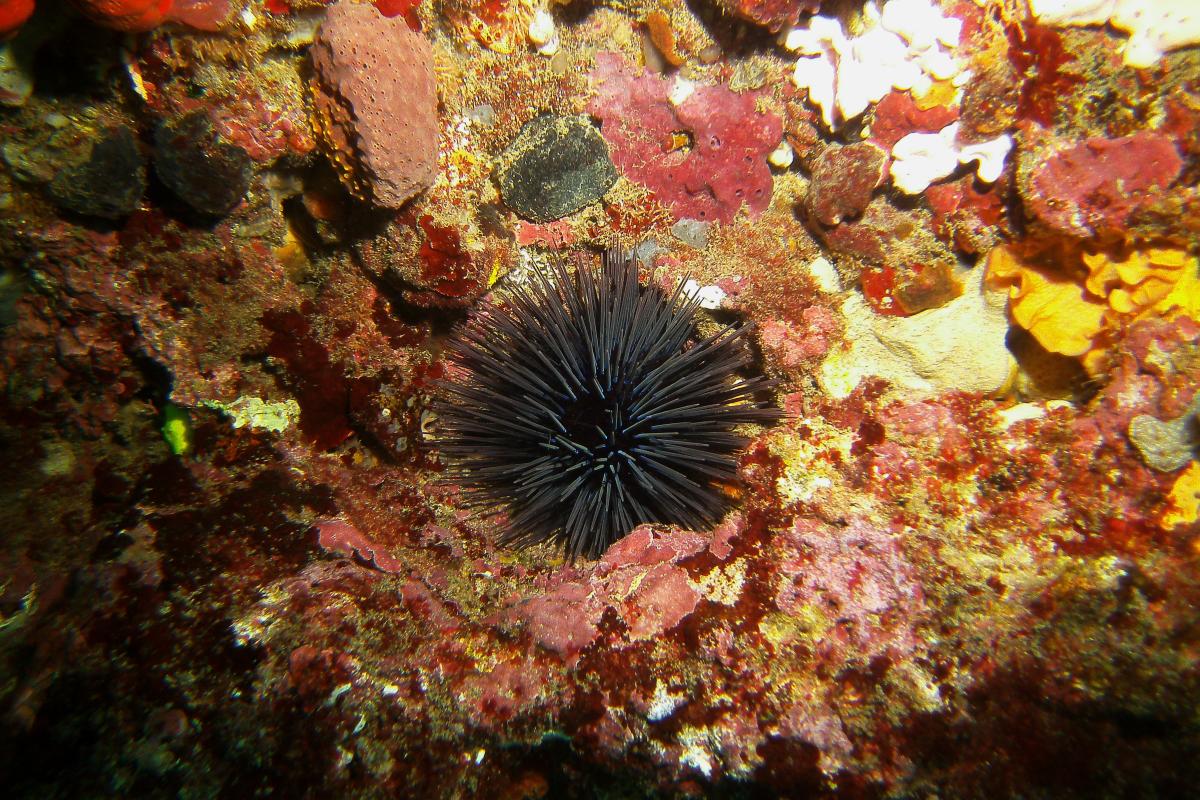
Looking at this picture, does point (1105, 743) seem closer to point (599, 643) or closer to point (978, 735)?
point (978, 735)

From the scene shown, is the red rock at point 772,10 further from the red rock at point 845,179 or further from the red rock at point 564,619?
the red rock at point 564,619

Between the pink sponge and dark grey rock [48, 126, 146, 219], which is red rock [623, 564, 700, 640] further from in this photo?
dark grey rock [48, 126, 146, 219]

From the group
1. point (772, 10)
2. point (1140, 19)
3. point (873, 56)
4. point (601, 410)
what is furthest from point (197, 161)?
point (1140, 19)

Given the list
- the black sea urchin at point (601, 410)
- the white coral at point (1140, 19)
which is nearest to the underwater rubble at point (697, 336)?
the white coral at point (1140, 19)

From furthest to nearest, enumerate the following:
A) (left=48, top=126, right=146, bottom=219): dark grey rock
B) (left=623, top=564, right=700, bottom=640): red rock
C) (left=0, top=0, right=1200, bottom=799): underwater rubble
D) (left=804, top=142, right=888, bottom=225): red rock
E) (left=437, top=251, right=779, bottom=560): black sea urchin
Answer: (left=437, top=251, right=779, bottom=560): black sea urchin → (left=804, top=142, right=888, bottom=225): red rock → (left=48, top=126, right=146, bottom=219): dark grey rock → (left=623, top=564, right=700, bottom=640): red rock → (left=0, top=0, right=1200, bottom=799): underwater rubble

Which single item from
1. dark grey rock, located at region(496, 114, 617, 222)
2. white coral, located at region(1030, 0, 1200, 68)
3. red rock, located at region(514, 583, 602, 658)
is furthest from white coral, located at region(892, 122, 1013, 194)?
red rock, located at region(514, 583, 602, 658)

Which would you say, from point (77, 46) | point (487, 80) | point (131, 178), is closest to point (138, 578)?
point (131, 178)

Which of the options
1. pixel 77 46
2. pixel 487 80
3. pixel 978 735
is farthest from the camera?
pixel 487 80
